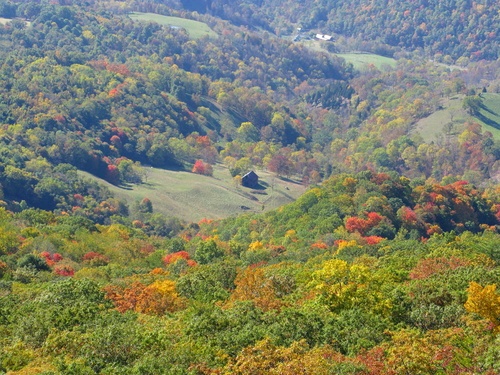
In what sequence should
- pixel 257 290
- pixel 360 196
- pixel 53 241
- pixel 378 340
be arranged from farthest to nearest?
pixel 360 196, pixel 53 241, pixel 257 290, pixel 378 340

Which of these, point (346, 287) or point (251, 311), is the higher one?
point (346, 287)

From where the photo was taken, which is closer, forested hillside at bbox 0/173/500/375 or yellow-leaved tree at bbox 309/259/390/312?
forested hillside at bbox 0/173/500/375

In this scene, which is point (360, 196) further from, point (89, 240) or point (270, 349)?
point (270, 349)

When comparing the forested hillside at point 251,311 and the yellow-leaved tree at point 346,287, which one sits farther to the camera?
the yellow-leaved tree at point 346,287

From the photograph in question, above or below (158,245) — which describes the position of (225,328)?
above

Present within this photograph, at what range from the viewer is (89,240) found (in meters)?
123

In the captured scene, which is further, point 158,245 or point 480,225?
point 480,225


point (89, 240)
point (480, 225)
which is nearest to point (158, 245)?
point (89, 240)

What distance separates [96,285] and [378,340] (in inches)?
1161

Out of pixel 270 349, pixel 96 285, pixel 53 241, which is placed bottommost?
pixel 53 241

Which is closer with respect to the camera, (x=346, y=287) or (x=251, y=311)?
(x=251, y=311)

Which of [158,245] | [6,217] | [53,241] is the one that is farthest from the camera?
[158,245]

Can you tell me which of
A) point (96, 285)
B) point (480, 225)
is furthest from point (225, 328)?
point (480, 225)

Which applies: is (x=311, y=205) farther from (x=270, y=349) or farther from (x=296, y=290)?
(x=270, y=349)
